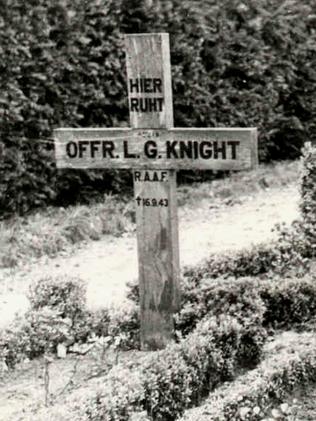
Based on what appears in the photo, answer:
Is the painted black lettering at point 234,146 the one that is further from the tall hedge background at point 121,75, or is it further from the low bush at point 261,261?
the tall hedge background at point 121,75

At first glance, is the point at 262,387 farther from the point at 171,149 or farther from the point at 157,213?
the point at 171,149

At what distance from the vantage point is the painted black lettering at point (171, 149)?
6477 mm

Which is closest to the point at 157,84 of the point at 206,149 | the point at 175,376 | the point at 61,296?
the point at 206,149

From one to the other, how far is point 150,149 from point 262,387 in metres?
1.61

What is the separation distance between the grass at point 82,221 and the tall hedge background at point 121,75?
348 mm

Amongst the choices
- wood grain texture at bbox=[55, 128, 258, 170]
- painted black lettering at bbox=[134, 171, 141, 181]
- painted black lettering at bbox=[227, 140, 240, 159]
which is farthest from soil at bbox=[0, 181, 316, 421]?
painted black lettering at bbox=[227, 140, 240, 159]

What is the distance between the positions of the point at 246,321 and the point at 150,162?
1.05 m

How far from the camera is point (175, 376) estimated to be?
5.60 m

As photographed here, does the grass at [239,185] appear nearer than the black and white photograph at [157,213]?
No

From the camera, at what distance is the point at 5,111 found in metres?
10.4

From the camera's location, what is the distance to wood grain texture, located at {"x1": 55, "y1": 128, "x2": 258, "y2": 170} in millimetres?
6293

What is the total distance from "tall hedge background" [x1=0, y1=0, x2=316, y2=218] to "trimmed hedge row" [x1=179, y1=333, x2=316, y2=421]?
4.94 meters

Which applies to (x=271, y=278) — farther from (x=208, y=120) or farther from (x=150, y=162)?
(x=208, y=120)

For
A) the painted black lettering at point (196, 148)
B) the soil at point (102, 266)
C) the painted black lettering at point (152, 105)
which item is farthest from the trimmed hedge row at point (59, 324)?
the painted black lettering at point (152, 105)
